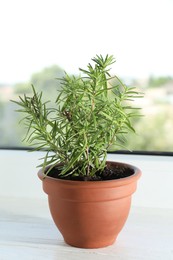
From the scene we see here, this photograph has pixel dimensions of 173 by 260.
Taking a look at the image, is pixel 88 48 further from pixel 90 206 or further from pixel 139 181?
pixel 90 206

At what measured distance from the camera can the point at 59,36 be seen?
58.2 inches

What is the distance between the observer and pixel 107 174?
0.92 metres

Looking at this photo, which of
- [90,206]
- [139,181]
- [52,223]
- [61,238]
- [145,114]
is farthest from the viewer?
[145,114]

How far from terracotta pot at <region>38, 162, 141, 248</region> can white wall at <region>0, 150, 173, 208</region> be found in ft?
0.98

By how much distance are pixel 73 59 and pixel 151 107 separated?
1.12ft

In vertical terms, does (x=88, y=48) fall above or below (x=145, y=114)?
above

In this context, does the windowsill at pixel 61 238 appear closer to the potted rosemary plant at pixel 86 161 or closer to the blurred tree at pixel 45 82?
the potted rosemary plant at pixel 86 161

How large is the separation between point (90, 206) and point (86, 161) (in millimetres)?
97

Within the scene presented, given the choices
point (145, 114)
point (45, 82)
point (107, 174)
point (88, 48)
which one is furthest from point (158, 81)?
point (107, 174)

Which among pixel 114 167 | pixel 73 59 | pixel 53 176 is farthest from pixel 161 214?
pixel 73 59

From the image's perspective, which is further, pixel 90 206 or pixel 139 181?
pixel 139 181

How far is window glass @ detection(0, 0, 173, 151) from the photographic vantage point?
142 cm

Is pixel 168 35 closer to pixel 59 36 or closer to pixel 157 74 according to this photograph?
pixel 157 74

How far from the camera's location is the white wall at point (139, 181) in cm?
118
